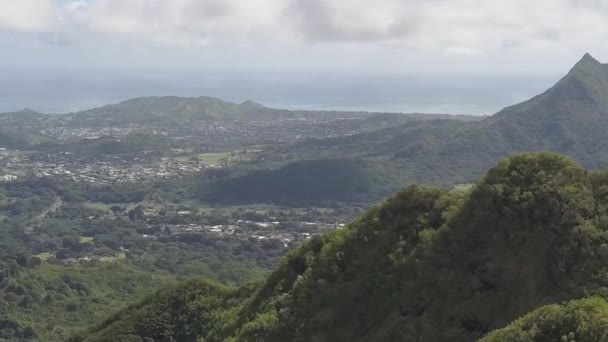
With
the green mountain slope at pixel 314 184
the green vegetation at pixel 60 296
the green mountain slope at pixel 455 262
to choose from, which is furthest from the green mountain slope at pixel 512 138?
the green mountain slope at pixel 455 262

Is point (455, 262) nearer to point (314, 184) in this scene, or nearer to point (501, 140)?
point (314, 184)

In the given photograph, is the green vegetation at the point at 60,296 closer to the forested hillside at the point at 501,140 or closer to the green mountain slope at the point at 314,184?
the green mountain slope at the point at 314,184

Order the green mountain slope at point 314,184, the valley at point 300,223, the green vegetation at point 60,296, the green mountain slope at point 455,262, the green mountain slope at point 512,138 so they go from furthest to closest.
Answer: the green mountain slope at point 512,138
the green mountain slope at point 314,184
the green vegetation at point 60,296
the valley at point 300,223
the green mountain slope at point 455,262

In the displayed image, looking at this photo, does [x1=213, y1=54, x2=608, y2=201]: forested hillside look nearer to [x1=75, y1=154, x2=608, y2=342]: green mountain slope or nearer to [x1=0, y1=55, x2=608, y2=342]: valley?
[x1=0, y1=55, x2=608, y2=342]: valley

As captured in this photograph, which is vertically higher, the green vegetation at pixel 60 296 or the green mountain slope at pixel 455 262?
the green mountain slope at pixel 455 262

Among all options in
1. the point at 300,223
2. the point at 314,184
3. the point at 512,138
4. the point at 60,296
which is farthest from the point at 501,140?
the point at 60,296

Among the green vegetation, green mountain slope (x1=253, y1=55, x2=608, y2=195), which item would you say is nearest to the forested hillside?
green mountain slope (x1=253, y1=55, x2=608, y2=195)

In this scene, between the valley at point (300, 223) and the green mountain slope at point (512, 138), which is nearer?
the valley at point (300, 223)

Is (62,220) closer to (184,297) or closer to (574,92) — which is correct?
(184,297)

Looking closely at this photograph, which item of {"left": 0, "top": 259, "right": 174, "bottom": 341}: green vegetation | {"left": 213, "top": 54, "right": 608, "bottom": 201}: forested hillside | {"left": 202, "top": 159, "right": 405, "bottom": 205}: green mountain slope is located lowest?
{"left": 0, "top": 259, "right": 174, "bottom": 341}: green vegetation
